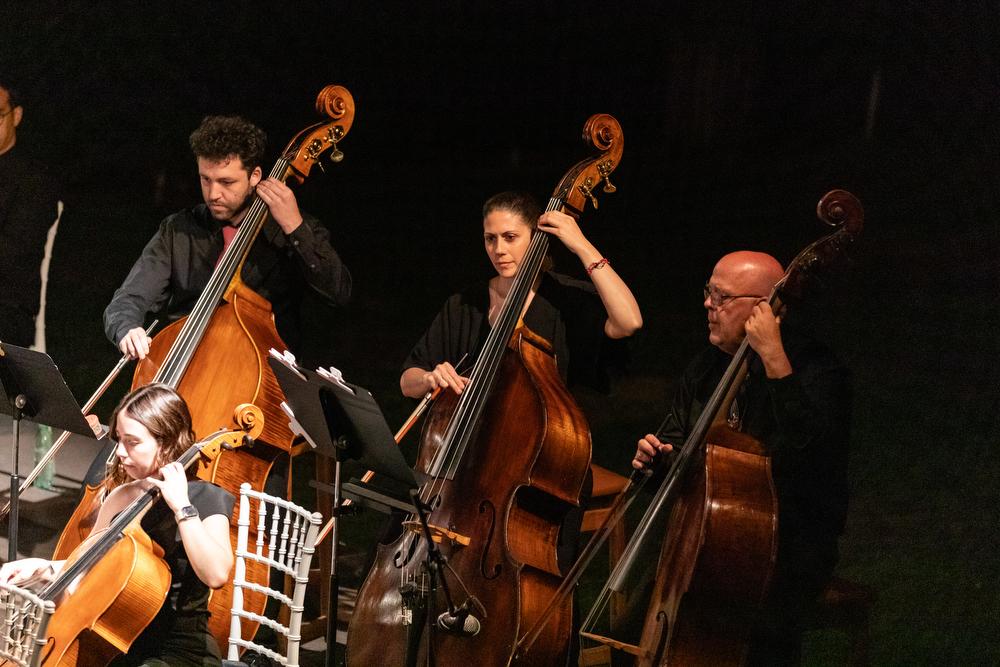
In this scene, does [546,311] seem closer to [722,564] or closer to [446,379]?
[446,379]

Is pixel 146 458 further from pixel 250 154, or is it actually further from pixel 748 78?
pixel 748 78

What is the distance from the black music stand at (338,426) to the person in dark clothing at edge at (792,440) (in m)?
0.67

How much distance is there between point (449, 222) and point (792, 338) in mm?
2627

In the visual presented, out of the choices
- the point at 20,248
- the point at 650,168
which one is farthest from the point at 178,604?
the point at 20,248

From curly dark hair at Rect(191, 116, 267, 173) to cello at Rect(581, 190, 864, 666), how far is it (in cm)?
162

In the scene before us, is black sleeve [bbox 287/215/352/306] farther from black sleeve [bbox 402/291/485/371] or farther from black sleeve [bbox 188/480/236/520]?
black sleeve [bbox 188/480/236/520]

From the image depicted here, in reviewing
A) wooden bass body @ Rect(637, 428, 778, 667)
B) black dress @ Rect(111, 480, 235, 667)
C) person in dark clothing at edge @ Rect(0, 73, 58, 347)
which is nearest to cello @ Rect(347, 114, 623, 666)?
wooden bass body @ Rect(637, 428, 778, 667)

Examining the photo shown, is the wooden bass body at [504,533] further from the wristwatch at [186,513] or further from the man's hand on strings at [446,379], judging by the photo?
the wristwatch at [186,513]

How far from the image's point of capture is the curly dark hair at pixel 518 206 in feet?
9.83

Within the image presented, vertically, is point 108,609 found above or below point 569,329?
below

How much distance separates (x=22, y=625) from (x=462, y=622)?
94 centimetres

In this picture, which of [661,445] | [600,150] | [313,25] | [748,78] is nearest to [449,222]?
[313,25]

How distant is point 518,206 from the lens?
300cm

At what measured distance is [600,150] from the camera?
290 centimetres
